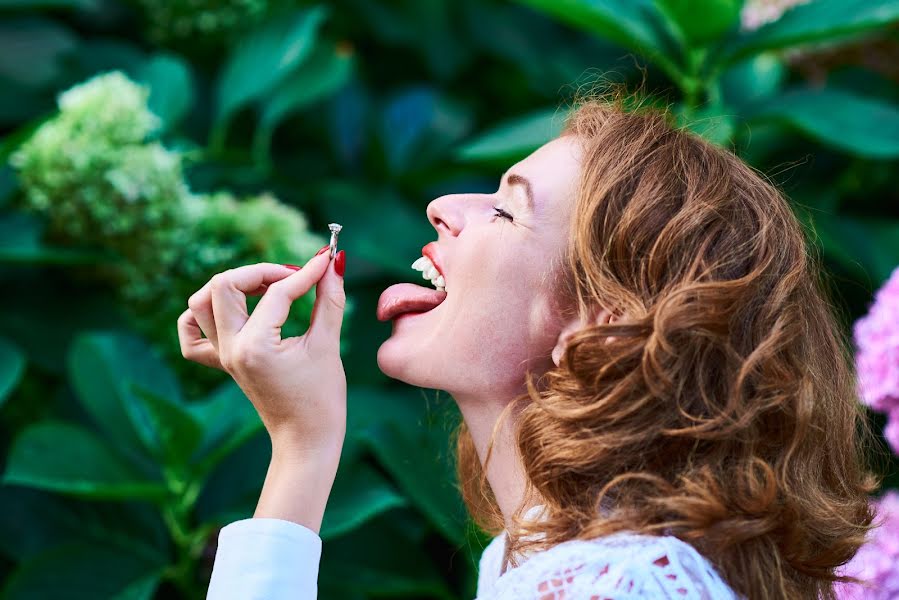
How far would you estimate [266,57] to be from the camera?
1.70m

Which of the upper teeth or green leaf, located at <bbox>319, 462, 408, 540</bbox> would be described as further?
green leaf, located at <bbox>319, 462, 408, 540</bbox>

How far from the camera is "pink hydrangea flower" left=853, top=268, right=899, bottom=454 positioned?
125 cm

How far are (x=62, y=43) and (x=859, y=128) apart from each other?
1.32m

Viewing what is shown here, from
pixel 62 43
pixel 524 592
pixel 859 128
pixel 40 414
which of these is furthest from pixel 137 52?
pixel 524 592

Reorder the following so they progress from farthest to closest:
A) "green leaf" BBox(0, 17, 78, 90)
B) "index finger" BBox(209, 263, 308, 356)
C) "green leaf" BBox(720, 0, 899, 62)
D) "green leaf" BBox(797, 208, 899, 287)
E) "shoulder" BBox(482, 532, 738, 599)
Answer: "green leaf" BBox(0, 17, 78, 90) < "green leaf" BBox(797, 208, 899, 287) < "green leaf" BBox(720, 0, 899, 62) < "index finger" BBox(209, 263, 308, 356) < "shoulder" BBox(482, 532, 738, 599)

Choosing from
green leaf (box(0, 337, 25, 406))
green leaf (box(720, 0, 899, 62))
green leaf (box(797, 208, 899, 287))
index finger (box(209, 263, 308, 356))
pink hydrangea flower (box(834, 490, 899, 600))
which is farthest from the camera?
green leaf (box(797, 208, 899, 287))

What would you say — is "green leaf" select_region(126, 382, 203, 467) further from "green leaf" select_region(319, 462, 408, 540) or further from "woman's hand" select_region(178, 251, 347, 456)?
"woman's hand" select_region(178, 251, 347, 456)

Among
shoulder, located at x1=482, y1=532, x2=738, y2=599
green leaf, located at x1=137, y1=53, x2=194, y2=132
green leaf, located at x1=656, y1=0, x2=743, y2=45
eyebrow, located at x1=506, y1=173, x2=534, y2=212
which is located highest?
green leaf, located at x1=656, y1=0, x2=743, y2=45

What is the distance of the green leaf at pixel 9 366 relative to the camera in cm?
133

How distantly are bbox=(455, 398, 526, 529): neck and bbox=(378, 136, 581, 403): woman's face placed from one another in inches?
0.8

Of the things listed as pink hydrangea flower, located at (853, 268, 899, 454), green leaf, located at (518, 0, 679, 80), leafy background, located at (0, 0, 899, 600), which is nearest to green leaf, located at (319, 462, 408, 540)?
leafy background, located at (0, 0, 899, 600)

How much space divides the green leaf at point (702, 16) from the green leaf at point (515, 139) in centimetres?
24

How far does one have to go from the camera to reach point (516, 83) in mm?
2021

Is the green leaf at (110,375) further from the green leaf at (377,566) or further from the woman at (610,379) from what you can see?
the woman at (610,379)
